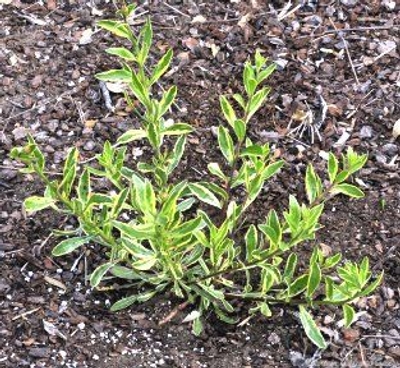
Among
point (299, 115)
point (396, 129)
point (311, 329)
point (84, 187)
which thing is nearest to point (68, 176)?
point (84, 187)

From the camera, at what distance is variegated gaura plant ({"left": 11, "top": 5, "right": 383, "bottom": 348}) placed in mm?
2311

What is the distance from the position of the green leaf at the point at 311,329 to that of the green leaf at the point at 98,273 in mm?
576

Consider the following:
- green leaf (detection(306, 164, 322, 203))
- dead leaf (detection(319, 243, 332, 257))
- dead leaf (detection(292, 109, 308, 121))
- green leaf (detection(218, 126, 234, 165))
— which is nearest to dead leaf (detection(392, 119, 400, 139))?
dead leaf (detection(292, 109, 308, 121))

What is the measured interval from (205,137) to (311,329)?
0.87m

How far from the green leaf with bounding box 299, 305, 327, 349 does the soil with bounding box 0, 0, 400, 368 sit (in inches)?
5.9

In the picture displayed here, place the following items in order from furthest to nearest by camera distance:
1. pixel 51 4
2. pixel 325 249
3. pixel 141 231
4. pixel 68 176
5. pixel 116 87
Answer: pixel 51 4 → pixel 116 87 → pixel 325 249 → pixel 68 176 → pixel 141 231

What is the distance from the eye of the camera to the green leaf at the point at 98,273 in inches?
97.6

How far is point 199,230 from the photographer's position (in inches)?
98.5

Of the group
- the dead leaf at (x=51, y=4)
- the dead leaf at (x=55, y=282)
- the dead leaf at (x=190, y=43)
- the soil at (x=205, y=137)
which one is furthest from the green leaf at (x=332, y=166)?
the dead leaf at (x=51, y=4)

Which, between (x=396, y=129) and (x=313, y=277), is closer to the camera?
(x=313, y=277)

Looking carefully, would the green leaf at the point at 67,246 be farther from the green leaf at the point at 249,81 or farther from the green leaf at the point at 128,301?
the green leaf at the point at 249,81

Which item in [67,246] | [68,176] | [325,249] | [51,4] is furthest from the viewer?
[51,4]

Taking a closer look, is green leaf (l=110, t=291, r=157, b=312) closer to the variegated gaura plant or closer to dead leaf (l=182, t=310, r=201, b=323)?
the variegated gaura plant

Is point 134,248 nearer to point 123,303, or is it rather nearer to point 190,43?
point 123,303
